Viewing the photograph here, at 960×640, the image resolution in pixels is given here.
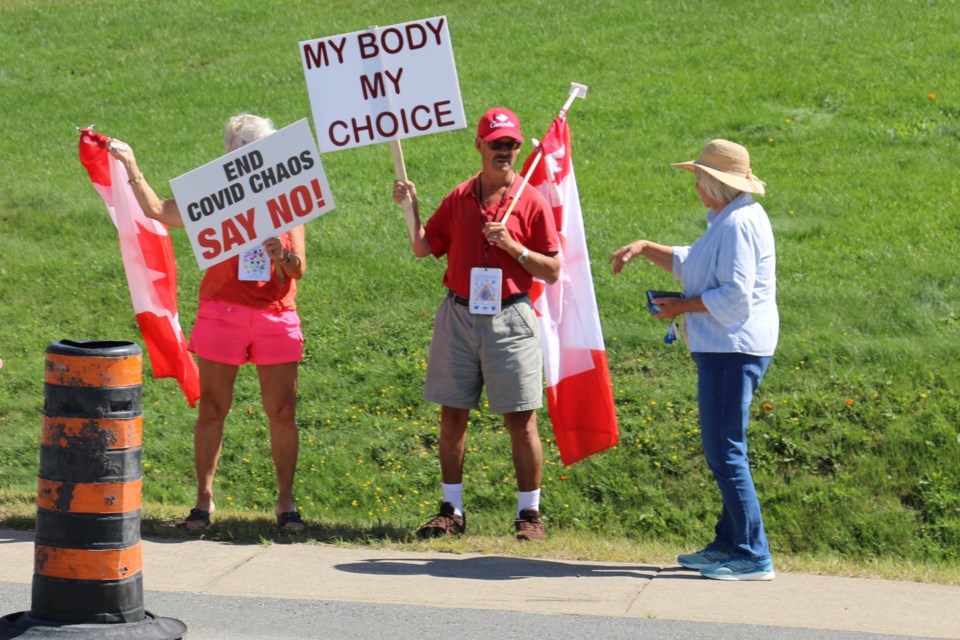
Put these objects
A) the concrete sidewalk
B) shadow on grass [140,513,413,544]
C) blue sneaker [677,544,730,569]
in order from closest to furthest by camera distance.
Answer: the concrete sidewalk → blue sneaker [677,544,730,569] → shadow on grass [140,513,413,544]

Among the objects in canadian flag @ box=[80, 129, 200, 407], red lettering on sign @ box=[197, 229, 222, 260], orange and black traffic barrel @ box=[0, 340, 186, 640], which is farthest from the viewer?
canadian flag @ box=[80, 129, 200, 407]

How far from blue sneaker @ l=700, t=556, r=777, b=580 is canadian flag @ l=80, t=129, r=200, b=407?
10.0 feet

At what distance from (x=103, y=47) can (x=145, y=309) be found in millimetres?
12606

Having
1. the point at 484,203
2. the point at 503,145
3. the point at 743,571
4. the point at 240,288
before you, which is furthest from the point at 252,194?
the point at 743,571

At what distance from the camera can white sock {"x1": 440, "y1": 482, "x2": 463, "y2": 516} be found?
698 centimetres

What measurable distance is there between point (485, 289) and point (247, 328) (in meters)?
1.18

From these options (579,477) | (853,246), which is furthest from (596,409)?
(853,246)

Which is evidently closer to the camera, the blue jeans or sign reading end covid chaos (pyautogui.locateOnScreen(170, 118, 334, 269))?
the blue jeans

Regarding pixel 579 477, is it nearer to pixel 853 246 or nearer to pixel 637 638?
pixel 637 638

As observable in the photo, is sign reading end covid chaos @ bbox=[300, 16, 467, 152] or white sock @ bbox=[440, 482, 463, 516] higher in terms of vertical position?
sign reading end covid chaos @ bbox=[300, 16, 467, 152]

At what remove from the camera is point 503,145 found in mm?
6641

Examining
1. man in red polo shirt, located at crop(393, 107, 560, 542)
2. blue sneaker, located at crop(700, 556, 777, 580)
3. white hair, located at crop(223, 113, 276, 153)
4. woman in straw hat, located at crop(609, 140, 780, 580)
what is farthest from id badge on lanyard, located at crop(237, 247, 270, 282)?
blue sneaker, located at crop(700, 556, 777, 580)

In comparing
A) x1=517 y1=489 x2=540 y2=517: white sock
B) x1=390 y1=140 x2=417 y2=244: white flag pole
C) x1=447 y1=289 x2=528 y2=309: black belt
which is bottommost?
x1=517 y1=489 x2=540 y2=517: white sock

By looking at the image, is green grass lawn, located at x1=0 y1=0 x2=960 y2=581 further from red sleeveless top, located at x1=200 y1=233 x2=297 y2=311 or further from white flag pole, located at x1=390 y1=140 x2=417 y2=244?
white flag pole, located at x1=390 y1=140 x2=417 y2=244
